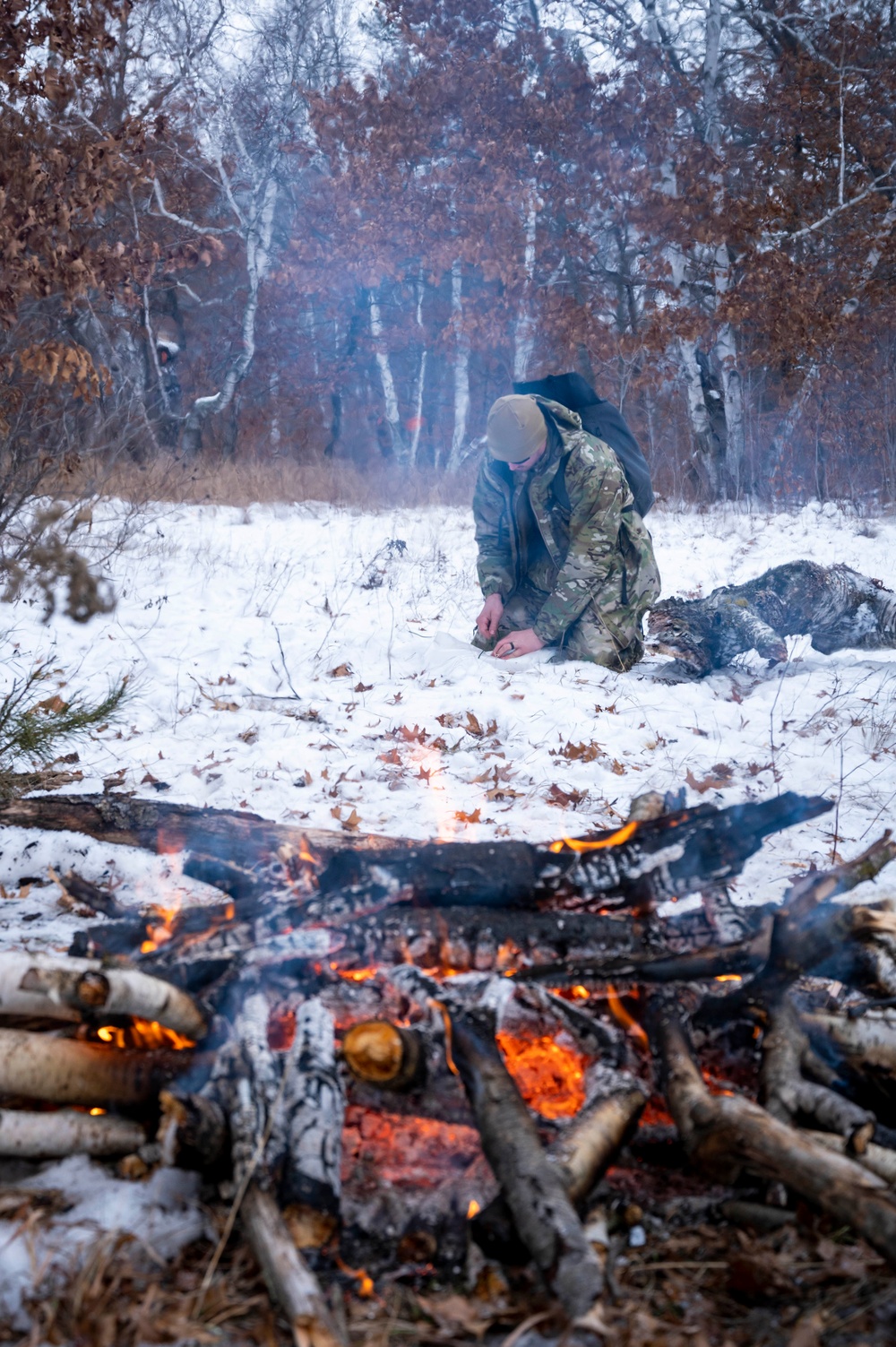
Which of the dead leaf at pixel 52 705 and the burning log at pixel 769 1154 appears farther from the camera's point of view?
the dead leaf at pixel 52 705

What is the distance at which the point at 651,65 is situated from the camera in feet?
52.8

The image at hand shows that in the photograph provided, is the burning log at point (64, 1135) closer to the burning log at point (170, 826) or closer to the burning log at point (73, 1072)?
the burning log at point (73, 1072)

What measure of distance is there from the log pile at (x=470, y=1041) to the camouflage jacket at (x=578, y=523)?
3881mm

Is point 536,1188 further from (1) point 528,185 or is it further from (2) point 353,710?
(1) point 528,185

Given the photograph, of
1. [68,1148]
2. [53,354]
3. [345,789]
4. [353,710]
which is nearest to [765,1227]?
[68,1148]

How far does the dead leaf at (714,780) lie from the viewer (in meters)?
3.86

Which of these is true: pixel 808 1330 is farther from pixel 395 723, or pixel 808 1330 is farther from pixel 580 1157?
pixel 395 723

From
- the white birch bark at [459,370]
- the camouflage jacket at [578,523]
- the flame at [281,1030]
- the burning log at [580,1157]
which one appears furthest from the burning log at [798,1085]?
the white birch bark at [459,370]

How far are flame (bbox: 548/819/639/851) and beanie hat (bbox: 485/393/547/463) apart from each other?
384 centimetres

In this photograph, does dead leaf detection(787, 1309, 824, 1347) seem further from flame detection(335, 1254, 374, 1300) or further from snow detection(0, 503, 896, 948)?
snow detection(0, 503, 896, 948)

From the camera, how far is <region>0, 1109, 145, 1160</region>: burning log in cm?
156

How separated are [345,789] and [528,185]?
18.1 meters

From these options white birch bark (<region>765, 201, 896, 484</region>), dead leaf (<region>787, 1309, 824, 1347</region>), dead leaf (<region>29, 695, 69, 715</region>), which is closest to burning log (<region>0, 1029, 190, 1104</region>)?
dead leaf (<region>787, 1309, 824, 1347</region>)

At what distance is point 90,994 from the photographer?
162 centimetres
